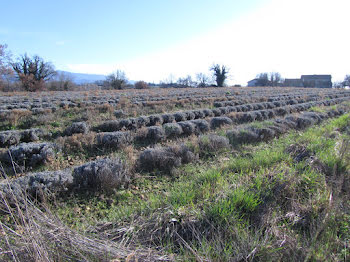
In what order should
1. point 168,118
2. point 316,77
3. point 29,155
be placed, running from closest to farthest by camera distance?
point 29,155 → point 168,118 → point 316,77

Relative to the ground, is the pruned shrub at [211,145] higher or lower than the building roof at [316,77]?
lower

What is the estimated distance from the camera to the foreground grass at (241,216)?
230 centimetres

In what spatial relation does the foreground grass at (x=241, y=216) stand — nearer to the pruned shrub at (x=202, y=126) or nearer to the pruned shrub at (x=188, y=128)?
the pruned shrub at (x=188, y=128)

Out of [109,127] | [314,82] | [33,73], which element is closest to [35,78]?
[33,73]

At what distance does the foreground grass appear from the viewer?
2301 mm

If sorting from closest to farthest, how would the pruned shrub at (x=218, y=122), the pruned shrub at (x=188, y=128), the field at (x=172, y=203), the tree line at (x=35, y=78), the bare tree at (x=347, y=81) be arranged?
the field at (x=172, y=203)
the pruned shrub at (x=188, y=128)
the pruned shrub at (x=218, y=122)
the tree line at (x=35, y=78)
the bare tree at (x=347, y=81)

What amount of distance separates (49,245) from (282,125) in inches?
382

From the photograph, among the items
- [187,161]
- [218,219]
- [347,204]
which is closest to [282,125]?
[187,161]

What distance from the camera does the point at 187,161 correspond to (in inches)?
226

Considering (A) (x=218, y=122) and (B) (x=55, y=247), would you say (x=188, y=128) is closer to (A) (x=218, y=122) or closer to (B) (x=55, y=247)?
(A) (x=218, y=122)

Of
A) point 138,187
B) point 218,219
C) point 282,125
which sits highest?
point 282,125

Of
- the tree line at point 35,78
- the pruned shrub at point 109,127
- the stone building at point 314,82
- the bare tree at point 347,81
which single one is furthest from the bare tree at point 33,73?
the bare tree at point 347,81

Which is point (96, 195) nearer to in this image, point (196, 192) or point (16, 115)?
point (196, 192)

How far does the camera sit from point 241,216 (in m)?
2.83
